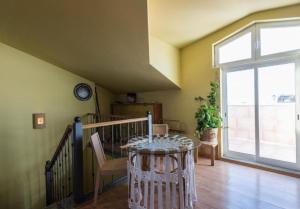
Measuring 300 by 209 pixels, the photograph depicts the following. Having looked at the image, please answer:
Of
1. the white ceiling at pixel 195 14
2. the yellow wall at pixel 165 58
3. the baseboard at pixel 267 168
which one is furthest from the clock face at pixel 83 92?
the baseboard at pixel 267 168

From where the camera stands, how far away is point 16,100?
163 inches

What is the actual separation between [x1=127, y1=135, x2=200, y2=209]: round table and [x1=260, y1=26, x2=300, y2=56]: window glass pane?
7.91 ft

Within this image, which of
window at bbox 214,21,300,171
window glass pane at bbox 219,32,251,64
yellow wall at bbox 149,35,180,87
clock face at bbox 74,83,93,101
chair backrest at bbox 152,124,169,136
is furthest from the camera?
clock face at bbox 74,83,93,101

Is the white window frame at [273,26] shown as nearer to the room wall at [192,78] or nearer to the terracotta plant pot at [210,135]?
the room wall at [192,78]

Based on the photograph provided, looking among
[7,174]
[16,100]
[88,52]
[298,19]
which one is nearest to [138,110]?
[88,52]

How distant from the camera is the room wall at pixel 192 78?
13.7 ft

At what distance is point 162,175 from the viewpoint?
2.01m

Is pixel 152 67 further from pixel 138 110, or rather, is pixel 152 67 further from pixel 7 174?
pixel 7 174

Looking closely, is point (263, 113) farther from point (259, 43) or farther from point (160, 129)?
point (160, 129)

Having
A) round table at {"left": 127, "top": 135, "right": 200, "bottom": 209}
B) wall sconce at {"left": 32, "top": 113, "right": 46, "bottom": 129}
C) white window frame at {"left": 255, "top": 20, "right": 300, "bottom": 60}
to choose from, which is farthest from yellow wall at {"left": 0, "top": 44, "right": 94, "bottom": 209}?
white window frame at {"left": 255, "top": 20, "right": 300, "bottom": 60}

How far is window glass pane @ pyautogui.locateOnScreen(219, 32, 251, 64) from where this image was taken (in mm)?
3777

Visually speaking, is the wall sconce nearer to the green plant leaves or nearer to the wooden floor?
the wooden floor

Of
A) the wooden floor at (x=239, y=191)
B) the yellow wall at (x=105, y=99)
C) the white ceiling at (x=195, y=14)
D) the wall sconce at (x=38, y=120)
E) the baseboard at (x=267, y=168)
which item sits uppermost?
the white ceiling at (x=195, y=14)

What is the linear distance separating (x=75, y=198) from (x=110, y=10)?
2.47m
